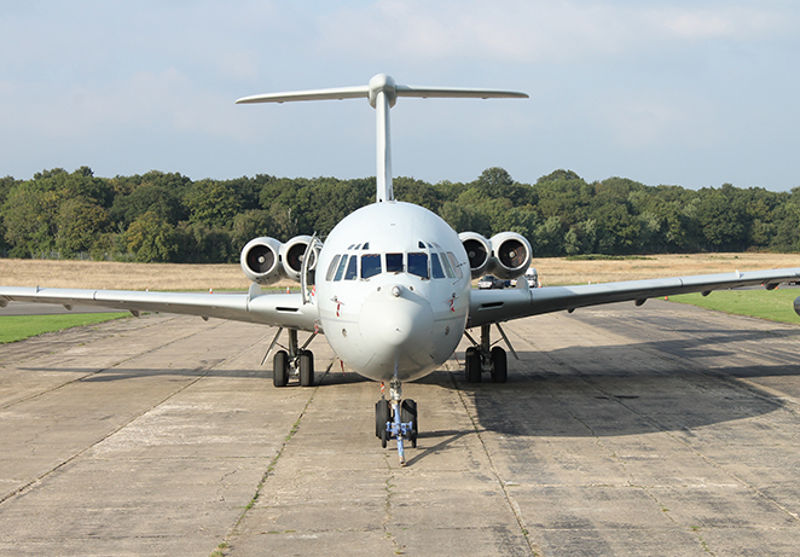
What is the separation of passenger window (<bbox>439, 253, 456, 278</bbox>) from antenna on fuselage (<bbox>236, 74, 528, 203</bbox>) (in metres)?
6.05

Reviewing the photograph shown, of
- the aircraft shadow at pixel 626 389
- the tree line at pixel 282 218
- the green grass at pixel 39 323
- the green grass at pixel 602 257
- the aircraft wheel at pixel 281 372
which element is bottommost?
the green grass at pixel 39 323

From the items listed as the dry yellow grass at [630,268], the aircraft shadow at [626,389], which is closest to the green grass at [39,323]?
the aircraft shadow at [626,389]

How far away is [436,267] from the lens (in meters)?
11.9

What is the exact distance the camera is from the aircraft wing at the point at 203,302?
16.1m

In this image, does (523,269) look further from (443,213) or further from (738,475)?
(443,213)

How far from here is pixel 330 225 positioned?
93.6 m

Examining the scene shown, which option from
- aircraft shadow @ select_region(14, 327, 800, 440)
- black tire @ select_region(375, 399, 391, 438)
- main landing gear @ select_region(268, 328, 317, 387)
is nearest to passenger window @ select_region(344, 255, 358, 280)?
black tire @ select_region(375, 399, 391, 438)

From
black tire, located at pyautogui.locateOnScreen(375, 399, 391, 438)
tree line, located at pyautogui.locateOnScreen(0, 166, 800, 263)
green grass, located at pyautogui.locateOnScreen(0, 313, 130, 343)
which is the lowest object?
green grass, located at pyautogui.locateOnScreen(0, 313, 130, 343)

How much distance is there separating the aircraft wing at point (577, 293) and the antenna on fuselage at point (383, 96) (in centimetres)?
383

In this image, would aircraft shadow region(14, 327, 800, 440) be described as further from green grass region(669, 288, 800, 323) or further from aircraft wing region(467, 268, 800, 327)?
green grass region(669, 288, 800, 323)

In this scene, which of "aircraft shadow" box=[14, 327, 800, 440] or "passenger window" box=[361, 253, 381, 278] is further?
"aircraft shadow" box=[14, 327, 800, 440]

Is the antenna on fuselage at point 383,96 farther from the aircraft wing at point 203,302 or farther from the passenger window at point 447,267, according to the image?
the passenger window at point 447,267

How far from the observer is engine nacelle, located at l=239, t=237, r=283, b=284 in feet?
60.5

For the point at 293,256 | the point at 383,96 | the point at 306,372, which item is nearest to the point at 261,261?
the point at 293,256
